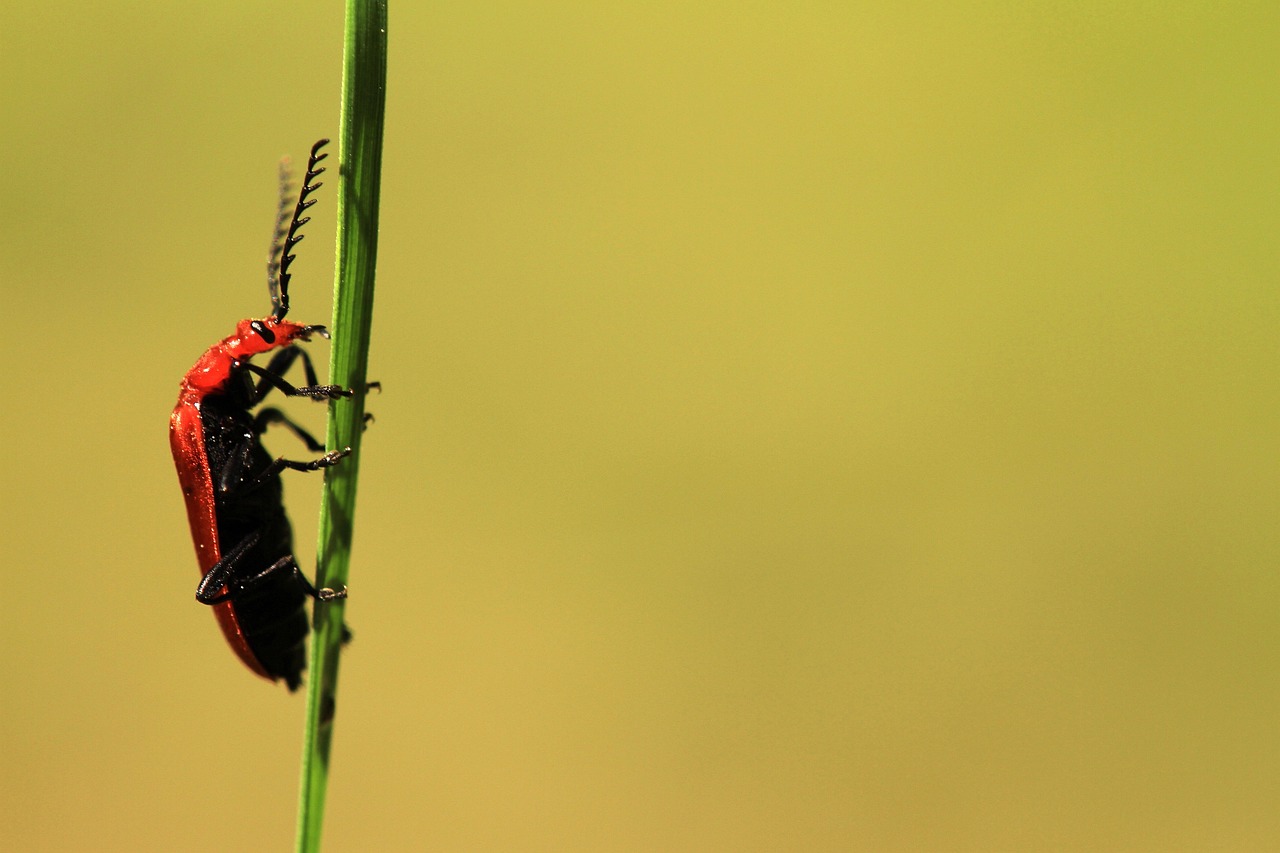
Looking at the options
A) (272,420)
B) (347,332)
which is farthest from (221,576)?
(347,332)

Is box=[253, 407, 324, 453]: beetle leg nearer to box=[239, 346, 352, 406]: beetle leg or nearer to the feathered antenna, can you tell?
box=[239, 346, 352, 406]: beetle leg

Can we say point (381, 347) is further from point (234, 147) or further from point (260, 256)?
point (234, 147)

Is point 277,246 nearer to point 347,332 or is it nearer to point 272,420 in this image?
point 272,420

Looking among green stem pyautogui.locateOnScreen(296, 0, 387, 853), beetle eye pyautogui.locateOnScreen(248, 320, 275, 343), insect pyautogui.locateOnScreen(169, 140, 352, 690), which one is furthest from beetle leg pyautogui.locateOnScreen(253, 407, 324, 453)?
green stem pyautogui.locateOnScreen(296, 0, 387, 853)

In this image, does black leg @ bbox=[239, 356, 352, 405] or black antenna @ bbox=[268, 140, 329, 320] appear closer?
black antenna @ bbox=[268, 140, 329, 320]

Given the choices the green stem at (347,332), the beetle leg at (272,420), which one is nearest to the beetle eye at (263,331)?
the beetle leg at (272,420)
